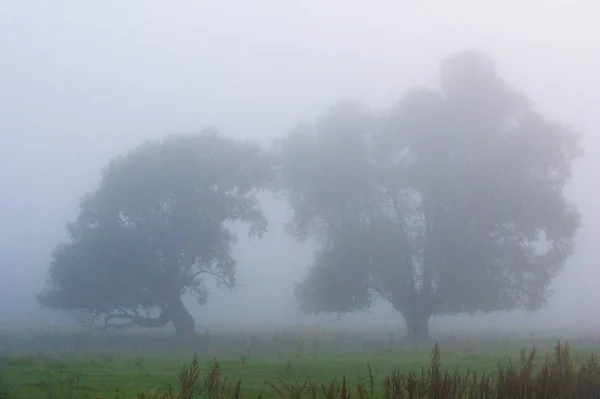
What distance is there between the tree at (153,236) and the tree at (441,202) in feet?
17.3

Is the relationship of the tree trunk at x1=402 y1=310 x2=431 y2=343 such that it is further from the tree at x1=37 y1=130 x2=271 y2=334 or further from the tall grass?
the tall grass

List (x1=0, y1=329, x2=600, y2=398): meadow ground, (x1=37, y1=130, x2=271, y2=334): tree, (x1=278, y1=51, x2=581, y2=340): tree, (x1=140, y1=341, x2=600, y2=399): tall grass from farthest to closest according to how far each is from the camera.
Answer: (x1=37, y1=130, x2=271, y2=334): tree
(x1=278, y1=51, x2=581, y2=340): tree
(x1=0, y1=329, x2=600, y2=398): meadow ground
(x1=140, y1=341, x2=600, y2=399): tall grass

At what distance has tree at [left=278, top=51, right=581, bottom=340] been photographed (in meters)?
34.8

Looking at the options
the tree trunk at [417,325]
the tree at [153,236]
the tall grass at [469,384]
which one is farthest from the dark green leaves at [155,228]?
A: the tall grass at [469,384]

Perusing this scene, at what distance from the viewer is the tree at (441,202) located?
34.8 meters

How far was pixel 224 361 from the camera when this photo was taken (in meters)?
21.9

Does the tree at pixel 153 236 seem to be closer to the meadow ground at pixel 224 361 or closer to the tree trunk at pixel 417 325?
the meadow ground at pixel 224 361

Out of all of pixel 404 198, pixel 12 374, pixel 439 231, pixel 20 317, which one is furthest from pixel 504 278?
pixel 20 317

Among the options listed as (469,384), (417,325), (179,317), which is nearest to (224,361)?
(469,384)

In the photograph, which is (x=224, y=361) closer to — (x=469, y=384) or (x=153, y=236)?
(x=469, y=384)

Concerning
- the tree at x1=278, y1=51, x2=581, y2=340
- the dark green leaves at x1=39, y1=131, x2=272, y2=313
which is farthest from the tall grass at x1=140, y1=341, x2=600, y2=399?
the dark green leaves at x1=39, y1=131, x2=272, y2=313

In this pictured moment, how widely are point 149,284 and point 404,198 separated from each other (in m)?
14.9

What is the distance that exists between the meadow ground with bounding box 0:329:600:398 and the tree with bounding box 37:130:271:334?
2124mm

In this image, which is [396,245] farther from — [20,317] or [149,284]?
[20,317]
